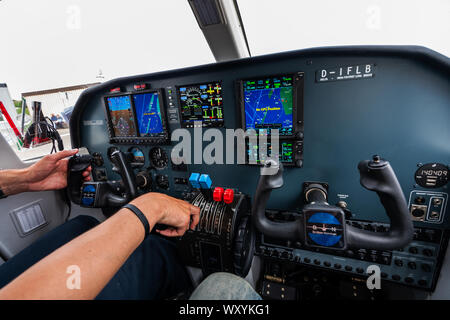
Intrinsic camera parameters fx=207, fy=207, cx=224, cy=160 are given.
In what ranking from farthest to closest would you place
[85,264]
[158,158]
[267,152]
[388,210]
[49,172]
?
1. [158,158]
2. [49,172]
3. [267,152]
4. [388,210]
5. [85,264]

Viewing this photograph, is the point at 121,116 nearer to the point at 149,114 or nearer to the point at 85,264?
the point at 149,114

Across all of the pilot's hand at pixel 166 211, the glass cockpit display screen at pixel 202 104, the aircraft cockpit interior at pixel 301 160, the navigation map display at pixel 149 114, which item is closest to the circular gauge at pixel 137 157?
the aircraft cockpit interior at pixel 301 160

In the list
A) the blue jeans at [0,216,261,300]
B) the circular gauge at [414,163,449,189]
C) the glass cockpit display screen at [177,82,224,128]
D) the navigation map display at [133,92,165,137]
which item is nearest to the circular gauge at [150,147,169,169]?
the navigation map display at [133,92,165,137]

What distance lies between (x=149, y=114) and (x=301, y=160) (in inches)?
41.6

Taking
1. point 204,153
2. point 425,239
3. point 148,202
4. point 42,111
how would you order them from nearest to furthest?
point 148,202, point 425,239, point 204,153, point 42,111

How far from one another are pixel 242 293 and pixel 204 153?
2.76 ft

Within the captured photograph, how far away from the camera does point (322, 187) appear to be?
1.11m

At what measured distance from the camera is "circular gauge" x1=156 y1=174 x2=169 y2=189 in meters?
1.56

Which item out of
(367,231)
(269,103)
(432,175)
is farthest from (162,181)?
(432,175)

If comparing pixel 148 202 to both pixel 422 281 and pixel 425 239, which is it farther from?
→ pixel 422 281

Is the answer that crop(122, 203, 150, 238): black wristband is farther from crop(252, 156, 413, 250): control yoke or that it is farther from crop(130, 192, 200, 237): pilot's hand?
crop(252, 156, 413, 250): control yoke

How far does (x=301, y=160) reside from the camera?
1.12m

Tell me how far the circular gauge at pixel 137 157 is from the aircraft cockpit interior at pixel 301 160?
0.04 m

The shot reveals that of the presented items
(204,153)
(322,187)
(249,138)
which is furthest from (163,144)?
(322,187)
